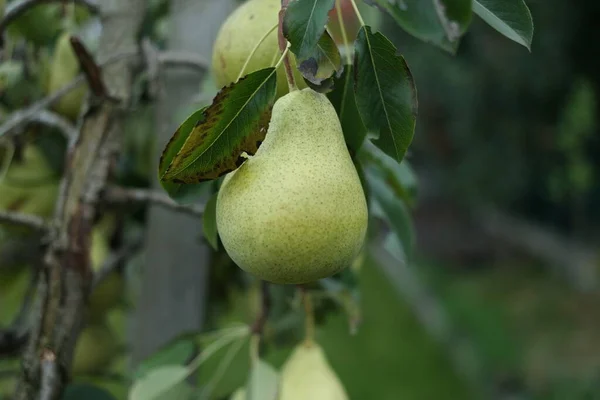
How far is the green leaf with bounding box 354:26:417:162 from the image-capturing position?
401 millimetres

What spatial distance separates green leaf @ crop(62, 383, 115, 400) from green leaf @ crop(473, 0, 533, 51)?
444 millimetres

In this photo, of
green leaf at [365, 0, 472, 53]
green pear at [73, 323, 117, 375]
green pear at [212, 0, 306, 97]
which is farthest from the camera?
green pear at [73, 323, 117, 375]

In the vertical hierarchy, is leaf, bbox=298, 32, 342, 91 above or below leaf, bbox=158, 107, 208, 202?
above

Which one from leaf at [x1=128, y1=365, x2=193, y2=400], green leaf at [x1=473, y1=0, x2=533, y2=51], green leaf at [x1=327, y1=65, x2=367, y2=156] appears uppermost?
green leaf at [x1=473, y1=0, x2=533, y2=51]

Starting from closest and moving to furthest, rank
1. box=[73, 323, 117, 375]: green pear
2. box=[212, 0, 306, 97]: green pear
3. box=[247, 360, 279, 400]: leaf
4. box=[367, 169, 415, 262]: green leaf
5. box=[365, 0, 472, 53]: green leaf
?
box=[365, 0, 472, 53]: green leaf
box=[212, 0, 306, 97]: green pear
box=[247, 360, 279, 400]: leaf
box=[367, 169, 415, 262]: green leaf
box=[73, 323, 117, 375]: green pear

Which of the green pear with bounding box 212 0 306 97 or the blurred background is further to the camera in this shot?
the blurred background

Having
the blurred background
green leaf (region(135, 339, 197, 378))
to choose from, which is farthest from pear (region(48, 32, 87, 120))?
green leaf (region(135, 339, 197, 378))

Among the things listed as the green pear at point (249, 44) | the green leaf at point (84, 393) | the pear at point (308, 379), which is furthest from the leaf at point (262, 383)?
the green pear at point (249, 44)

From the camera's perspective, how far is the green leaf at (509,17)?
0.41 metres

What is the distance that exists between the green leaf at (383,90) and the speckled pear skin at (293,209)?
0.11 feet

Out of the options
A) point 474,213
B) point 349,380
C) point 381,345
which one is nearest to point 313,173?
point 349,380

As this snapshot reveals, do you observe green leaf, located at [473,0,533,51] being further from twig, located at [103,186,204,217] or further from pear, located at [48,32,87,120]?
pear, located at [48,32,87,120]

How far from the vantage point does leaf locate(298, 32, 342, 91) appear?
40 cm

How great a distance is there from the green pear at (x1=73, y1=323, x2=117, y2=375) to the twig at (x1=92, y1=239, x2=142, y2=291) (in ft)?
0.30
